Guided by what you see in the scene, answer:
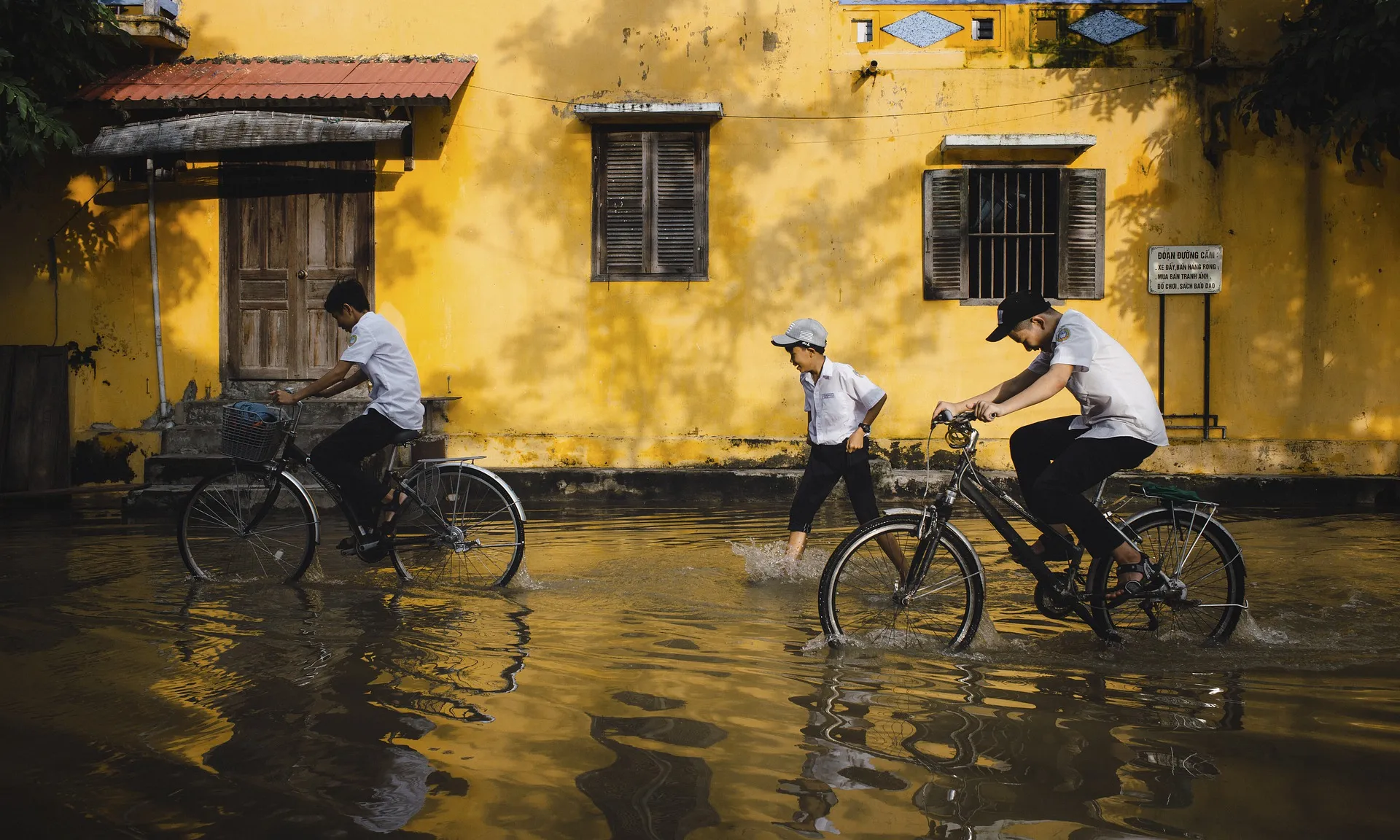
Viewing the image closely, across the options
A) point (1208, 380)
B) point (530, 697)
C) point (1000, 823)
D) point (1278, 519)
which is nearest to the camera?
point (1000, 823)

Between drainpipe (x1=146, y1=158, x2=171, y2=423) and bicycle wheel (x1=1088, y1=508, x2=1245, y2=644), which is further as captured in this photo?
drainpipe (x1=146, y1=158, x2=171, y2=423)

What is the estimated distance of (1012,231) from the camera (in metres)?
11.7

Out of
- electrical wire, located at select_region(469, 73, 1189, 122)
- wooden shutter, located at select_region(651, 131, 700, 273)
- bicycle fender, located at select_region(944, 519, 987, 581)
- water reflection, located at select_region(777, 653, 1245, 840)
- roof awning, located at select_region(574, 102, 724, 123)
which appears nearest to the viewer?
water reflection, located at select_region(777, 653, 1245, 840)

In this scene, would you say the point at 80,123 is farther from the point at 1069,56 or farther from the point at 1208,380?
the point at 1208,380

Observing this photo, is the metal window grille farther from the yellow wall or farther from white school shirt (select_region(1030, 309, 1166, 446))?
white school shirt (select_region(1030, 309, 1166, 446))

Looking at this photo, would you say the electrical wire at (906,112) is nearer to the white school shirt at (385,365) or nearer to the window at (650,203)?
the window at (650,203)

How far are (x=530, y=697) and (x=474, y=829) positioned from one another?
1.26m

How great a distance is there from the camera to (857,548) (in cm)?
511

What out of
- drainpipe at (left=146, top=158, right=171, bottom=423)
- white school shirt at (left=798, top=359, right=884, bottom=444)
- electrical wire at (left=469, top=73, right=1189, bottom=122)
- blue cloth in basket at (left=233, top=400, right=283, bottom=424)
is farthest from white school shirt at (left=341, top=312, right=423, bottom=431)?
drainpipe at (left=146, top=158, right=171, bottom=423)

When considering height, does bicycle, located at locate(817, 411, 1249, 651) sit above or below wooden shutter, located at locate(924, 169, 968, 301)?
below

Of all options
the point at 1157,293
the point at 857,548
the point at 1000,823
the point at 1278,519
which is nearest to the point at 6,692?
the point at 857,548

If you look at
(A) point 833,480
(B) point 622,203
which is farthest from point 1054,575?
(B) point 622,203

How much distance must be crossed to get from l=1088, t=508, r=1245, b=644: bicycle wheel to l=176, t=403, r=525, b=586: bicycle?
313 cm

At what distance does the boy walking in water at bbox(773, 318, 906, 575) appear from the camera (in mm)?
6586
